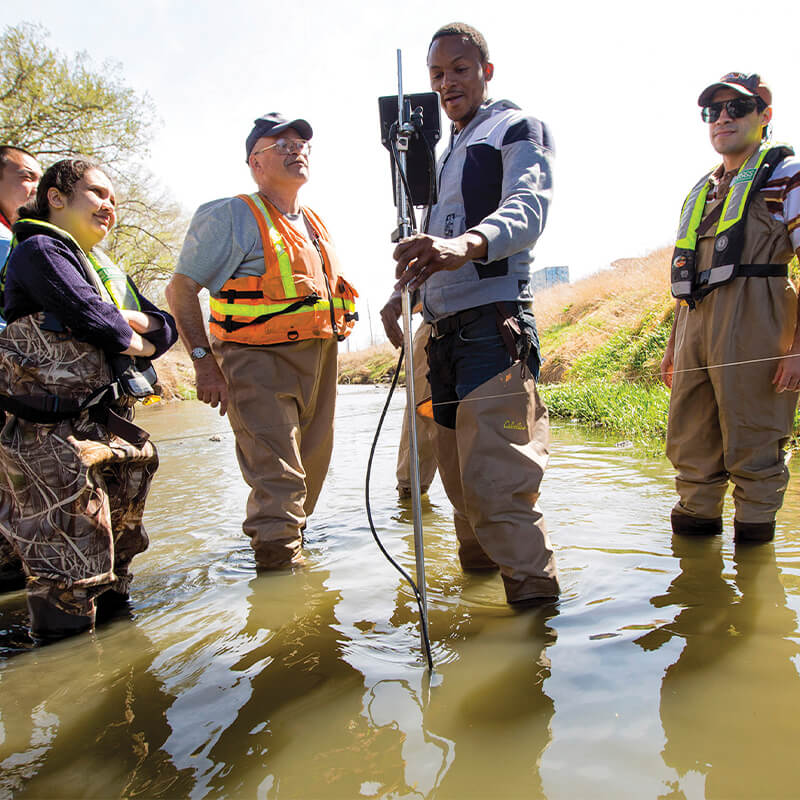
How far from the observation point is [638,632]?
8.16ft

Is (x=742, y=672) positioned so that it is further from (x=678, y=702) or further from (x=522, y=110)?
(x=522, y=110)

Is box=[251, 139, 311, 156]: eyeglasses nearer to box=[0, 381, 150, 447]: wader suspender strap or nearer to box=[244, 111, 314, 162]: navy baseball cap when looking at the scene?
box=[244, 111, 314, 162]: navy baseball cap

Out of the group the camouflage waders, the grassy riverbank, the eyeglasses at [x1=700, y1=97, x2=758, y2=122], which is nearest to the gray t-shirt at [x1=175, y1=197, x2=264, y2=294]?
the camouflage waders

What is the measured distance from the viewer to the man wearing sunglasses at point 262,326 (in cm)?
355

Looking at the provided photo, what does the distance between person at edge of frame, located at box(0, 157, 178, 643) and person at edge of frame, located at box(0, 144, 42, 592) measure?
2.85 feet

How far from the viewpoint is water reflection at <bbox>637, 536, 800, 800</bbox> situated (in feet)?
5.34

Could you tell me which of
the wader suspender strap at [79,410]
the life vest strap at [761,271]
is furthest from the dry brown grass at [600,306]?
the wader suspender strap at [79,410]

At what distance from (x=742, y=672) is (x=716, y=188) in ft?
8.74

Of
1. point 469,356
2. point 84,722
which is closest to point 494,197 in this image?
point 469,356

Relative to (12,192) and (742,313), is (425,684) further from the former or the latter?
(12,192)

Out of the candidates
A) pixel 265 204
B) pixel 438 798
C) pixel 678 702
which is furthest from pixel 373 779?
pixel 265 204

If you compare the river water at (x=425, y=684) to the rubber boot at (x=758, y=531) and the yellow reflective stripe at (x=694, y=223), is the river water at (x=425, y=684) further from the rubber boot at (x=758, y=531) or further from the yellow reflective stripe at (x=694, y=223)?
the yellow reflective stripe at (x=694, y=223)

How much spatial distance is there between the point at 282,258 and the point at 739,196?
7.90 ft

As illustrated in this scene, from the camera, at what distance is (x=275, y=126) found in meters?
3.73
